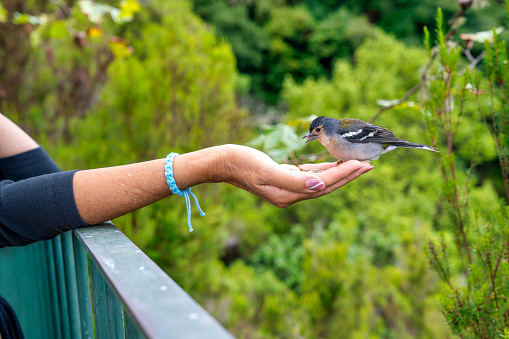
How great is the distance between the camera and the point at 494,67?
1.30 meters

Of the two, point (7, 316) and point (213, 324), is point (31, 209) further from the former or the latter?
point (213, 324)

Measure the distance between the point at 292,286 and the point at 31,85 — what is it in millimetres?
9995

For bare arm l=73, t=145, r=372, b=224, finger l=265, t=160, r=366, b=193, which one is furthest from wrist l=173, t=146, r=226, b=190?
finger l=265, t=160, r=366, b=193

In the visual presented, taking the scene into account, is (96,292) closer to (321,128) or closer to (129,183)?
(129,183)

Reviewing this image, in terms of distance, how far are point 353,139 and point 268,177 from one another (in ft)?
2.12

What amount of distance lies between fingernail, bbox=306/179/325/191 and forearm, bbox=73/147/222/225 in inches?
10.1

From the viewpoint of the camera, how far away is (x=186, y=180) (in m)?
1.12

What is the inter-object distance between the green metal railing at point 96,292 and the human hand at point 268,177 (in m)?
0.33

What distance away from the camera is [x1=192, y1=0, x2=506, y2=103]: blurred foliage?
2253 centimetres

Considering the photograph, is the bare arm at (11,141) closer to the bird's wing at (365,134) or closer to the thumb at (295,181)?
the thumb at (295,181)

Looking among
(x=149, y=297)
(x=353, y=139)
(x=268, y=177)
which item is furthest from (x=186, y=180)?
(x=353, y=139)

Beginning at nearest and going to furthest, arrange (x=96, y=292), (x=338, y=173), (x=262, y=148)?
1. (x=96, y=292)
2. (x=338, y=173)
3. (x=262, y=148)

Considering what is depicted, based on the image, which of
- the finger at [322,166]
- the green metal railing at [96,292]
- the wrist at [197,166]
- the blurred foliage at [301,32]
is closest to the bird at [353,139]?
the finger at [322,166]

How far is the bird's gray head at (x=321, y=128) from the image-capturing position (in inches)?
68.1
